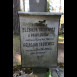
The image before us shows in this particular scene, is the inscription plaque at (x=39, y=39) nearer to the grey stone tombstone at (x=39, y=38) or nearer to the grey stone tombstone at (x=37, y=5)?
the grey stone tombstone at (x=39, y=38)

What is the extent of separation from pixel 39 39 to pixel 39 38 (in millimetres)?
19

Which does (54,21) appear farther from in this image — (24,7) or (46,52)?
(24,7)

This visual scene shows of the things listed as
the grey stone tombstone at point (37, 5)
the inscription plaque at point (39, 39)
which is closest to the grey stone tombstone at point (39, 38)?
the inscription plaque at point (39, 39)

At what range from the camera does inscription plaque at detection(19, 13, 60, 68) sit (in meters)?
2.50

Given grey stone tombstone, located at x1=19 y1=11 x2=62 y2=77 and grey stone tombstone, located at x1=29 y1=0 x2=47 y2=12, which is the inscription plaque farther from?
grey stone tombstone, located at x1=29 y1=0 x2=47 y2=12

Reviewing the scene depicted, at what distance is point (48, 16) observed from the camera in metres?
2.50

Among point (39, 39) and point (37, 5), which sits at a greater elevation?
point (37, 5)

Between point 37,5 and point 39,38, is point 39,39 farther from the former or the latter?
point 37,5

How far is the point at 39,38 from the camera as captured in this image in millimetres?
2584

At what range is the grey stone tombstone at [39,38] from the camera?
2.50 m

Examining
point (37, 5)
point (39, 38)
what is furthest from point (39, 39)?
point (37, 5)

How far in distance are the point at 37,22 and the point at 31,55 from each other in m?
0.64

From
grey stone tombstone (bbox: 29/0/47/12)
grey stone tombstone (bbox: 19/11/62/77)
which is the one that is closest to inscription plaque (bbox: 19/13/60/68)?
grey stone tombstone (bbox: 19/11/62/77)
